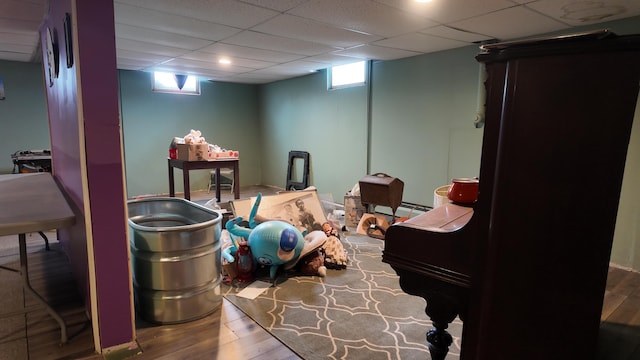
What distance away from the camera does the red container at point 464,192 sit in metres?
1.57

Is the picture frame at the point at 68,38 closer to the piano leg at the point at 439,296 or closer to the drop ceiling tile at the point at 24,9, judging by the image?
the drop ceiling tile at the point at 24,9

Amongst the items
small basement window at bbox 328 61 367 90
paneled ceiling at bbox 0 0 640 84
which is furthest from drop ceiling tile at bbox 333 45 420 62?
small basement window at bbox 328 61 367 90

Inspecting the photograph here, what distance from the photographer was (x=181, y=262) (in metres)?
2.21

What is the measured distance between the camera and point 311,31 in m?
3.36

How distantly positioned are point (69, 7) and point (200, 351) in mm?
1895

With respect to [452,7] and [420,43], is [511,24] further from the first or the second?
[420,43]

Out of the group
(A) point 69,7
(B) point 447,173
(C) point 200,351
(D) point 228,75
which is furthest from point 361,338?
(D) point 228,75

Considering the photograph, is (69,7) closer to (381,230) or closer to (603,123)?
(603,123)

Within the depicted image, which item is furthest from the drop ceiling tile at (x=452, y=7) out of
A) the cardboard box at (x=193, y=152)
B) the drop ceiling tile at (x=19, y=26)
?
the drop ceiling tile at (x=19, y=26)

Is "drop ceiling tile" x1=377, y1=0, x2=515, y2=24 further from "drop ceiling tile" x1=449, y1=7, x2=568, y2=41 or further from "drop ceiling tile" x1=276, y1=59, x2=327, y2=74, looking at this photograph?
"drop ceiling tile" x1=276, y1=59, x2=327, y2=74

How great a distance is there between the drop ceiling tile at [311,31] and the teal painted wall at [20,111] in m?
4.13

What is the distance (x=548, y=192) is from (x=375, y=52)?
375 centimetres

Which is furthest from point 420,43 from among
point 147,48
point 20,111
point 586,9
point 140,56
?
point 20,111

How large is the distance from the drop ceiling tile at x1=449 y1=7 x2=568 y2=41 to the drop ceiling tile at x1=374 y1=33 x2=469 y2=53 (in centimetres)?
41
